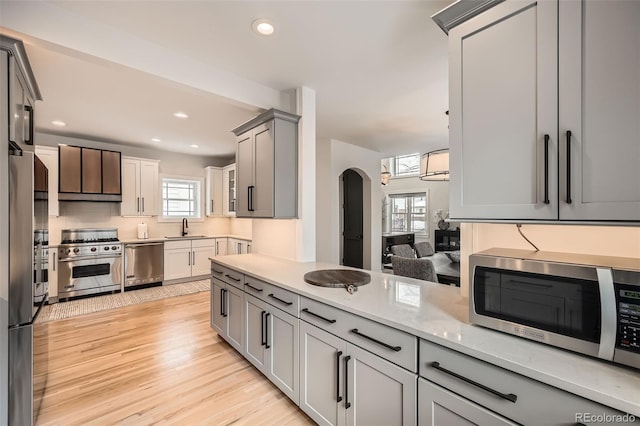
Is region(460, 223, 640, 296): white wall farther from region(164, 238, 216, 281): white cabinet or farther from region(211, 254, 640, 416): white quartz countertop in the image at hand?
region(164, 238, 216, 281): white cabinet

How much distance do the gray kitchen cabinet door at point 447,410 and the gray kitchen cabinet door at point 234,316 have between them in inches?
68.9

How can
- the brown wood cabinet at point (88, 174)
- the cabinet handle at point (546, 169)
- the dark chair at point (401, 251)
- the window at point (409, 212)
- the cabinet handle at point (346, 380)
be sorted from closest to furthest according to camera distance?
the cabinet handle at point (546, 169) < the cabinet handle at point (346, 380) < the dark chair at point (401, 251) < the brown wood cabinet at point (88, 174) < the window at point (409, 212)

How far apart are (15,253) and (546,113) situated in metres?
2.70

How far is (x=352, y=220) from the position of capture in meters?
6.31

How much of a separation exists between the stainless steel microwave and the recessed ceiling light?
1973mm

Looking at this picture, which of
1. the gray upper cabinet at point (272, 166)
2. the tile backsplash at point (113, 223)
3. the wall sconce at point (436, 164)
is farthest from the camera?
the tile backsplash at point (113, 223)

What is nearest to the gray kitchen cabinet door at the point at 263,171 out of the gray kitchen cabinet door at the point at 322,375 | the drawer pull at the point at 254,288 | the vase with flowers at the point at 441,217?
the drawer pull at the point at 254,288

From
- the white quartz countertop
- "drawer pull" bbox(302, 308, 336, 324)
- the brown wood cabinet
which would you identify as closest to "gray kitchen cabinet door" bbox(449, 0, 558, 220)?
the white quartz countertop

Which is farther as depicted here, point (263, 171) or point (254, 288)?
point (263, 171)

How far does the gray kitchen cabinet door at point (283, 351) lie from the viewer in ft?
6.24

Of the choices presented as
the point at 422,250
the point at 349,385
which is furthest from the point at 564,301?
the point at 422,250

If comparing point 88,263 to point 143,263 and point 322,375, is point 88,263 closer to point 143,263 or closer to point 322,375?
point 143,263

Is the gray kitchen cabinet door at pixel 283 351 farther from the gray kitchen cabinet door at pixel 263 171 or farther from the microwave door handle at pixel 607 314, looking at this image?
the microwave door handle at pixel 607 314

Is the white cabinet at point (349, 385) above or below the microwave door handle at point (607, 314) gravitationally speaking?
below
